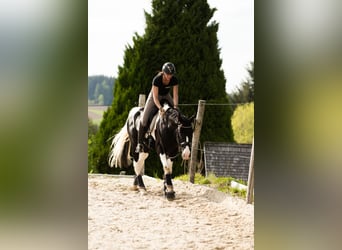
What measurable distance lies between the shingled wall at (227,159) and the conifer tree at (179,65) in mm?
79

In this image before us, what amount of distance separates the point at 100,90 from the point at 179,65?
27.3 inches

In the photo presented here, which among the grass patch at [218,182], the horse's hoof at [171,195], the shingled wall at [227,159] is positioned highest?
the shingled wall at [227,159]

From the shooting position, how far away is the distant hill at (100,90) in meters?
4.46

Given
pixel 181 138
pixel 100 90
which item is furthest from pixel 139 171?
pixel 100 90

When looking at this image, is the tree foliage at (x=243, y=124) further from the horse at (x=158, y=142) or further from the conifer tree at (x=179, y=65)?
the horse at (x=158, y=142)

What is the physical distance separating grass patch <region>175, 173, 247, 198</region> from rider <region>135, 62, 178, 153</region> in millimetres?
595

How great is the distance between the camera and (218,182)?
447 centimetres

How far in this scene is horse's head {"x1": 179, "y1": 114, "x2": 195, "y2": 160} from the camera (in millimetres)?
4496

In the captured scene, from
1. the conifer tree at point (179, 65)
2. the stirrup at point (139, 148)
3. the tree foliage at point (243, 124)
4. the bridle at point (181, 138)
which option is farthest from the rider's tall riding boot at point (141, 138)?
the tree foliage at point (243, 124)

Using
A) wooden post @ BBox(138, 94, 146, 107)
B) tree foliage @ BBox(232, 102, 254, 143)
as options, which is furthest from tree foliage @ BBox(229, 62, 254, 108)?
wooden post @ BBox(138, 94, 146, 107)

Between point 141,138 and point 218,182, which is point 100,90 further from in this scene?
point 218,182
